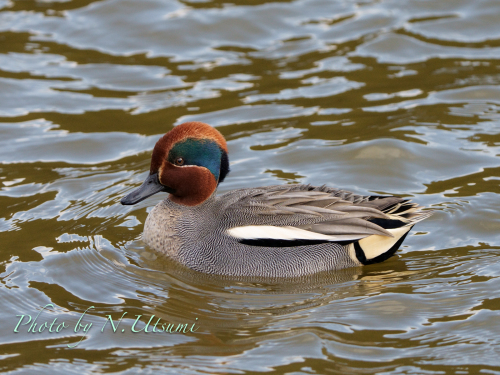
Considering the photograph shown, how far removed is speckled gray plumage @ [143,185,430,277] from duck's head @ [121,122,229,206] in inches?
8.2

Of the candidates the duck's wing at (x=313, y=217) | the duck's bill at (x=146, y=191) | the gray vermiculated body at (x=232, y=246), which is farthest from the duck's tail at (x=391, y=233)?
the duck's bill at (x=146, y=191)

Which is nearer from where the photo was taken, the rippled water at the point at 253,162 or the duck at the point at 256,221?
the rippled water at the point at 253,162

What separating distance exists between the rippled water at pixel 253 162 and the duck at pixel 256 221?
0.55ft

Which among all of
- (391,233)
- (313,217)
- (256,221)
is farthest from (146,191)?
(391,233)

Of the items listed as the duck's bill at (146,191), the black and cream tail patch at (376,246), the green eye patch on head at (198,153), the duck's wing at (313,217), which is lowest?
the black and cream tail patch at (376,246)

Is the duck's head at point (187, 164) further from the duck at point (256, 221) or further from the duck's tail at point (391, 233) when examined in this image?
the duck's tail at point (391, 233)

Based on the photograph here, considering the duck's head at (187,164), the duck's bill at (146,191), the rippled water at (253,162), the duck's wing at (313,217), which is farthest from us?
the duck's bill at (146,191)

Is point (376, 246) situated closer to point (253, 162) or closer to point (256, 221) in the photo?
point (256, 221)

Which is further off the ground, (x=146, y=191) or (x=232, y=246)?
(x=146, y=191)

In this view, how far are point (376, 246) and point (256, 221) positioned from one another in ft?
3.63

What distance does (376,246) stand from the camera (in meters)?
6.61

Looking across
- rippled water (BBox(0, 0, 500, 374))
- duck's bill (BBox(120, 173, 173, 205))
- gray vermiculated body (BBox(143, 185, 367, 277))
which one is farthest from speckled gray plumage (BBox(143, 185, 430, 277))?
duck's bill (BBox(120, 173, 173, 205))

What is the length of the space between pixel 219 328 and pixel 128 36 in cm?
778

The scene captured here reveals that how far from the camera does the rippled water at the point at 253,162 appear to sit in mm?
5535
